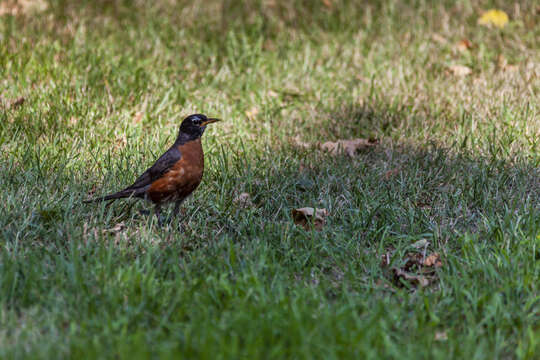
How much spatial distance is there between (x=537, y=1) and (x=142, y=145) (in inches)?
227

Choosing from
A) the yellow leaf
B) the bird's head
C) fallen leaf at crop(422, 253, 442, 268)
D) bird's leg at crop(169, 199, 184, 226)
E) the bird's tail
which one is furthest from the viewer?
the yellow leaf

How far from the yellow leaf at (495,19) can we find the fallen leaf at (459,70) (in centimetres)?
117

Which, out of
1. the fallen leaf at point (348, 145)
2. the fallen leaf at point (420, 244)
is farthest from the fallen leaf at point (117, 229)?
the fallen leaf at point (348, 145)

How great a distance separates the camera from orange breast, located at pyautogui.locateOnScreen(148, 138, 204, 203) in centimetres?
429

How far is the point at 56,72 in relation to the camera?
6.51 metres

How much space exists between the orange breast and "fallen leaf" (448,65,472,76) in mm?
3810

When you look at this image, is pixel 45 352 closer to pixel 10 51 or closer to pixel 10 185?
pixel 10 185

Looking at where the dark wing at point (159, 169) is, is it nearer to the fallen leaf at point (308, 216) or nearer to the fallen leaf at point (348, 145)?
the fallen leaf at point (308, 216)

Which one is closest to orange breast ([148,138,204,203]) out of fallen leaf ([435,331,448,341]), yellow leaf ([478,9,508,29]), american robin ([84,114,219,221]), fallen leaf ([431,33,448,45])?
american robin ([84,114,219,221])

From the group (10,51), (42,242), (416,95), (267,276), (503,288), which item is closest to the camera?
(503,288)

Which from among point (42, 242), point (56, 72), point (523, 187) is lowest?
point (523, 187)

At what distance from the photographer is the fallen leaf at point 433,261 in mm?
3806

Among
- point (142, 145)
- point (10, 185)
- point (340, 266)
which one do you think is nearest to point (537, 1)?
point (142, 145)

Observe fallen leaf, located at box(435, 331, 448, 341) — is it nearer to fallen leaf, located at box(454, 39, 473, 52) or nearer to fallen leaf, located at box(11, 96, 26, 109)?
fallen leaf, located at box(11, 96, 26, 109)
